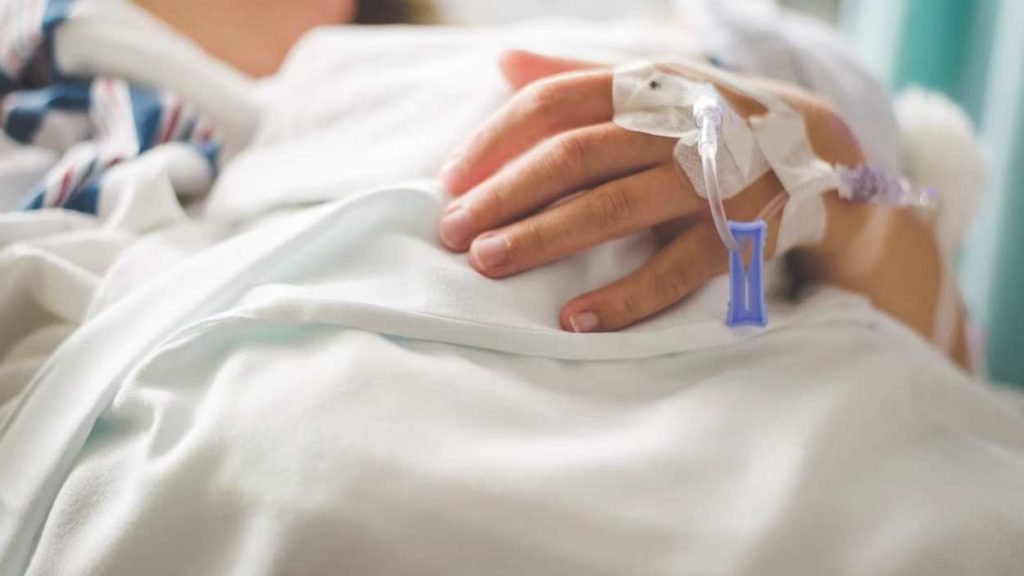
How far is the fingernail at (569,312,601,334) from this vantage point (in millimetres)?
541

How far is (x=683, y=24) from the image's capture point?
96cm

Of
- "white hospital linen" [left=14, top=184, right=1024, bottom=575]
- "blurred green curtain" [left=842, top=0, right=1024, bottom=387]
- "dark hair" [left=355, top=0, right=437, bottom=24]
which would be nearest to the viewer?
"white hospital linen" [left=14, top=184, right=1024, bottom=575]

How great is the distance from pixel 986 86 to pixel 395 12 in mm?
848

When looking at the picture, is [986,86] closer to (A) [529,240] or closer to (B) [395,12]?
(B) [395,12]

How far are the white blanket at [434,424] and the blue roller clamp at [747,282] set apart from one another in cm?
2

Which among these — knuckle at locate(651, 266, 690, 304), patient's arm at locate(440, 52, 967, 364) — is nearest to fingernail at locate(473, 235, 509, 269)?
patient's arm at locate(440, 52, 967, 364)

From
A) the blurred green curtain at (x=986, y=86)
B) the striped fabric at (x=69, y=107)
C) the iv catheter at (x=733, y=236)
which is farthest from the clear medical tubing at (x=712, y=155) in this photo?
the blurred green curtain at (x=986, y=86)

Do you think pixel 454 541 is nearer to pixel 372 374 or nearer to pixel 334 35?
pixel 372 374

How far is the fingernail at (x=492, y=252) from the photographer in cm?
54

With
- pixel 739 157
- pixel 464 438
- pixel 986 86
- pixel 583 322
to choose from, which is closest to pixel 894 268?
pixel 739 157

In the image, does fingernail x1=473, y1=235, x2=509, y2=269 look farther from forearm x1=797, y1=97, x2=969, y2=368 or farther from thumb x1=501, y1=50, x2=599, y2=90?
forearm x1=797, y1=97, x2=969, y2=368

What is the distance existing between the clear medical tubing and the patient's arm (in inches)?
1.3

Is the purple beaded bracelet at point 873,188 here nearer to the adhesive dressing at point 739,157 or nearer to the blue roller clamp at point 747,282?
the adhesive dressing at point 739,157

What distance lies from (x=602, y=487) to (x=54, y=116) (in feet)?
2.07
